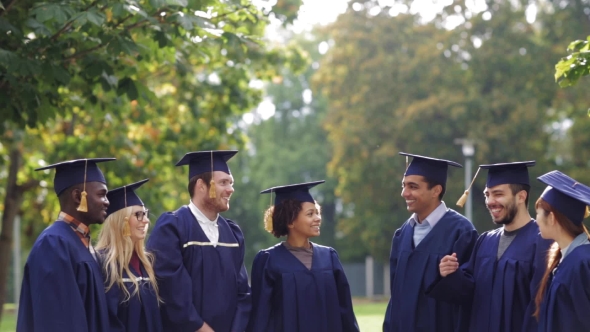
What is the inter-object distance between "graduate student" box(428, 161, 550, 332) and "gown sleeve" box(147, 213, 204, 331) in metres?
1.83

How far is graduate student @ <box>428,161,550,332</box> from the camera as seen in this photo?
22.8 ft

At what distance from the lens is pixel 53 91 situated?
9.00 m

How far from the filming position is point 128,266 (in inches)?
277

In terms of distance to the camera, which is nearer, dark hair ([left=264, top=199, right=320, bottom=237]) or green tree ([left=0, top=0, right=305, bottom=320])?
dark hair ([left=264, top=199, right=320, bottom=237])

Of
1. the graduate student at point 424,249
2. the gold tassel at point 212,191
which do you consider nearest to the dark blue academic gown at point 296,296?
the graduate student at point 424,249

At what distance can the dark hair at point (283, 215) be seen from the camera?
7875mm

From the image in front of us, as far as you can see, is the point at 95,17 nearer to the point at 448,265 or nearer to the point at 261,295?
the point at 261,295

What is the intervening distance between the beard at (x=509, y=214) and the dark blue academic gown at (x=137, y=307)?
8.59 ft

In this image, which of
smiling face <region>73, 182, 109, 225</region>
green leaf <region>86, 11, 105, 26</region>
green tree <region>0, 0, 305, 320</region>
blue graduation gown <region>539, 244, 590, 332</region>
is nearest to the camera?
blue graduation gown <region>539, 244, 590, 332</region>

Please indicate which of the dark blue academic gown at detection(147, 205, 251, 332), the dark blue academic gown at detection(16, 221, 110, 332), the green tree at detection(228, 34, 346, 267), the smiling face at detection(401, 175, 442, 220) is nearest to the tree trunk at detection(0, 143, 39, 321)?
the dark blue academic gown at detection(147, 205, 251, 332)

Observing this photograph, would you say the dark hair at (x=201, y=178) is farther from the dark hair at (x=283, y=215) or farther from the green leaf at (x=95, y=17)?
the green leaf at (x=95, y=17)

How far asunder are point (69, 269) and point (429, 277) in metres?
2.81

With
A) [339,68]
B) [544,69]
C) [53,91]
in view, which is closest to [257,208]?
[339,68]

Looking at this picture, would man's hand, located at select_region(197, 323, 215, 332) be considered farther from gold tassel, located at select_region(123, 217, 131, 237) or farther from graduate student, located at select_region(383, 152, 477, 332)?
graduate student, located at select_region(383, 152, 477, 332)
